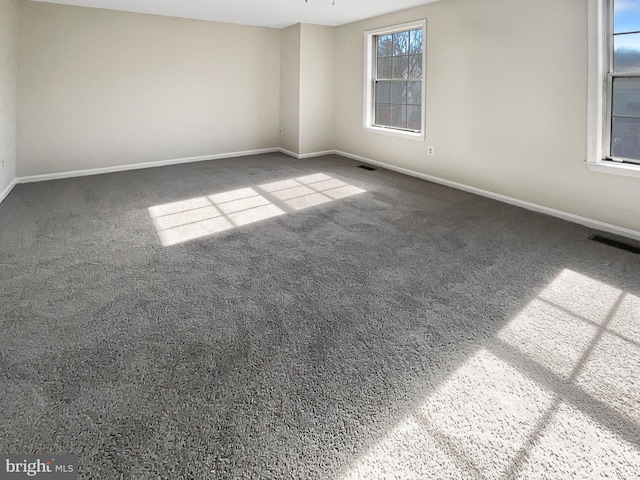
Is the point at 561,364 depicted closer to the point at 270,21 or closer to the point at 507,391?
the point at 507,391

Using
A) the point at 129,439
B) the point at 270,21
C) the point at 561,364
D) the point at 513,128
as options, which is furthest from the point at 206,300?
the point at 270,21

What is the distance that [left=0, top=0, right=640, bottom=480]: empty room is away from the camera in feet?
5.01

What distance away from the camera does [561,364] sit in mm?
1924

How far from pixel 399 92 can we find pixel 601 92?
2914 mm

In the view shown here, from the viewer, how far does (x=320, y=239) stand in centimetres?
347

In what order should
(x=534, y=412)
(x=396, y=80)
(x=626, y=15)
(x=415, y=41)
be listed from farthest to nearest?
1. (x=396, y=80)
2. (x=415, y=41)
3. (x=626, y=15)
4. (x=534, y=412)

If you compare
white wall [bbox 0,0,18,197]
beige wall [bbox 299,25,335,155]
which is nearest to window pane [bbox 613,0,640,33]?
beige wall [bbox 299,25,335,155]

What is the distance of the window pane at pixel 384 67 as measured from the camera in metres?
6.03

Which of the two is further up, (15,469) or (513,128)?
(513,128)

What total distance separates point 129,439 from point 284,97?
6496mm

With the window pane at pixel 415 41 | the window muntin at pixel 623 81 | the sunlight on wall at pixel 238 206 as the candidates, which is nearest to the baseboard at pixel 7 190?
the sunlight on wall at pixel 238 206

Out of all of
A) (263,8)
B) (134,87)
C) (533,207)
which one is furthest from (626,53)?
(134,87)

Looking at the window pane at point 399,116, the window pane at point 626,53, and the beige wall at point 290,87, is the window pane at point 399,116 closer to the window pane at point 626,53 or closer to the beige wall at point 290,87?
the beige wall at point 290,87

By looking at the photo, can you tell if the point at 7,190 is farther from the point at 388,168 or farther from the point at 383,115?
the point at 383,115
